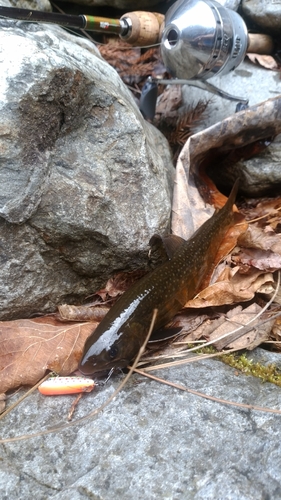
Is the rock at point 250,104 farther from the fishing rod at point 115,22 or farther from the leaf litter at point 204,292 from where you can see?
the fishing rod at point 115,22

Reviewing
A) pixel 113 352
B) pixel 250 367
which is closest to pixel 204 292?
pixel 250 367

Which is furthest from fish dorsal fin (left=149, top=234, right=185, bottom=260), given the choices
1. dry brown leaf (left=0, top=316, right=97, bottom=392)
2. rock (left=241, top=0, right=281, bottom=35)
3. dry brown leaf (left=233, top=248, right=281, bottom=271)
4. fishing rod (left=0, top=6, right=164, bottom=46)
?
rock (left=241, top=0, right=281, bottom=35)

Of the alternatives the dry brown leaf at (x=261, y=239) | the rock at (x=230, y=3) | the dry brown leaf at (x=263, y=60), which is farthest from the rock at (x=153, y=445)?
the rock at (x=230, y=3)

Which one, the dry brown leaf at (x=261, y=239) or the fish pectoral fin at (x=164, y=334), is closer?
the fish pectoral fin at (x=164, y=334)

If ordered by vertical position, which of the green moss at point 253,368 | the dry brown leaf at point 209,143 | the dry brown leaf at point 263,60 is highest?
the dry brown leaf at point 263,60

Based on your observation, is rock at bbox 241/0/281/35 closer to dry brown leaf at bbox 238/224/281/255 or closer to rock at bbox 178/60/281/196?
rock at bbox 178/60/281/196

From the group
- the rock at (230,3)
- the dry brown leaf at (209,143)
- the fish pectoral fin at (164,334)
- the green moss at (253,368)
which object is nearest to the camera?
the green moss at (253,368)

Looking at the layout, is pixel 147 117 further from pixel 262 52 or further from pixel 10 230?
pixel 10 230
